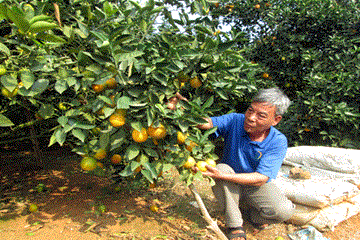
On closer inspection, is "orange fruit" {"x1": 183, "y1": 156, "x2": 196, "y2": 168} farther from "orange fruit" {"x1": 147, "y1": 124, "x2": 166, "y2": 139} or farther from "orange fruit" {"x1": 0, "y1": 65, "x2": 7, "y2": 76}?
"orange fruit" {"x1": 0, "y1": 65, "x2": 7, "y2": 76}

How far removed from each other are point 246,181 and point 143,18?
1.26 m

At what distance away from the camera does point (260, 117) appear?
6.04ft

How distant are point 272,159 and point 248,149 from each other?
0.19 m

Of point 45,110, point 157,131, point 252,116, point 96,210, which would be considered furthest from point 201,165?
point 96,210

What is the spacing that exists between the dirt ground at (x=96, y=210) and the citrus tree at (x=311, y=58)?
1325 mm

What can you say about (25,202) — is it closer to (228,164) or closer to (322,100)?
(228,164)

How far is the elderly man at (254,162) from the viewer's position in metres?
1.84

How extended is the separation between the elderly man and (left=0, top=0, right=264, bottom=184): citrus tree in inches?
11.6

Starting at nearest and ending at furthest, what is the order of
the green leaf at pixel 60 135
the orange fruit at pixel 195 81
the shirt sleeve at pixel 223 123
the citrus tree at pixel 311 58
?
the green leaf at pixel 60 135, the orange fruit at pixel 195 81, the shirt sleeve at pixel 223 123, the citrus tree at pixel 311 58

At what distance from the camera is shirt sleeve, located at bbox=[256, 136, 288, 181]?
1864 mm

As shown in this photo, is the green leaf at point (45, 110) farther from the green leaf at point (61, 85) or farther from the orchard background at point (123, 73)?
the green leaf at point (61, 85)

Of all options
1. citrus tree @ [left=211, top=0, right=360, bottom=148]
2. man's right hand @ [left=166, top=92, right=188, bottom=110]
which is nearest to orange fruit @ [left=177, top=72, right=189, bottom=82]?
man's right hand @ [left=166, top=92, right=188, bottom=110]

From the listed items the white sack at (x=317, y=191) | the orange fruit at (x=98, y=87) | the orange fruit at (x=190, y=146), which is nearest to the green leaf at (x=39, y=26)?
the orange fruit at (x=98, y=87)

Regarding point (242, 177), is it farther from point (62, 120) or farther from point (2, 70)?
point (2, 70)
